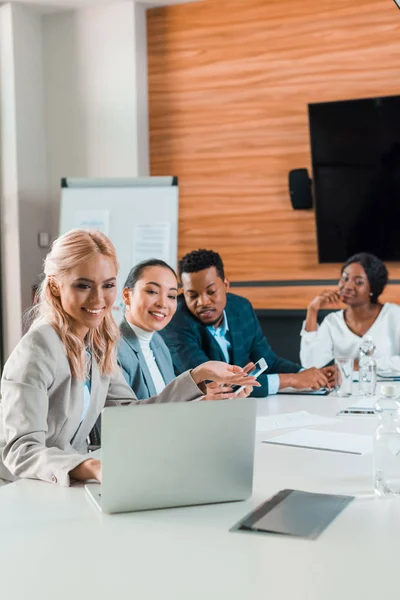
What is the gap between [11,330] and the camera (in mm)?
5148

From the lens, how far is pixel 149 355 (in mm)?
2615

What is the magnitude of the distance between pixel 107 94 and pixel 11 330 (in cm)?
175

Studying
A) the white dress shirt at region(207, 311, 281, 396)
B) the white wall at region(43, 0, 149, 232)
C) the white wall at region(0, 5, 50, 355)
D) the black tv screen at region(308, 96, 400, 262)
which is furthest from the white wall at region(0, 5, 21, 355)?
the white dress shirt at region(207, 311, 281, 396)

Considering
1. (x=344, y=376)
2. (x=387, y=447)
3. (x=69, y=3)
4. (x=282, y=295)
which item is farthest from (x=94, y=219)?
(x=387, y=447)

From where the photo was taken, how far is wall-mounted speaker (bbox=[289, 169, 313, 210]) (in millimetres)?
4738

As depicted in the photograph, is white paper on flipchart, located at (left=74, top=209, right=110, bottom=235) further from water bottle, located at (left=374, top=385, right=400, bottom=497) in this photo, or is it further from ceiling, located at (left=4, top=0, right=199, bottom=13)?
water bottle, located at (left=374, top=385, right=400, bottom=497)

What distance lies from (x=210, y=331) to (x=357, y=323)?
1.15 m

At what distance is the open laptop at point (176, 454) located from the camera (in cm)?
130

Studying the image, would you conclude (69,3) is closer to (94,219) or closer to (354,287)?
(94,219)

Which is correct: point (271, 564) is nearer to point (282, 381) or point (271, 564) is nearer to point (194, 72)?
point (282, 381)

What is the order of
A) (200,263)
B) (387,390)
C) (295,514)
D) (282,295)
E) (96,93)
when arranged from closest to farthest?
(295,514)
(387,390)
(200,263)
(282,295)
(96,93)

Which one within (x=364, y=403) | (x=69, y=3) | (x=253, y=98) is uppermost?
(x=69, y=3)

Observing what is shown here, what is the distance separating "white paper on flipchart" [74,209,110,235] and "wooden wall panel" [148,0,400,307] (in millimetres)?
621

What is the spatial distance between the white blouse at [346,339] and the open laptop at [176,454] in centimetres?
244
